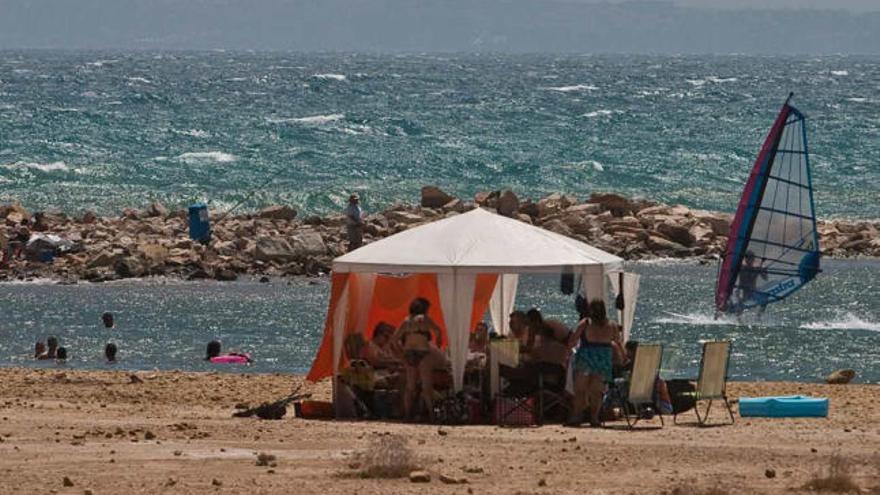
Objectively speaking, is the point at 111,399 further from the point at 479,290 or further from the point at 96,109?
the point at 96,109

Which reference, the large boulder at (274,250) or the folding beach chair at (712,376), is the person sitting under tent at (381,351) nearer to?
the folding beach chair at (712,376)

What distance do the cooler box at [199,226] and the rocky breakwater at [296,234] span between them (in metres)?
0.22

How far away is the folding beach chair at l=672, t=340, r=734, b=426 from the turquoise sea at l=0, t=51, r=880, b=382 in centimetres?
170

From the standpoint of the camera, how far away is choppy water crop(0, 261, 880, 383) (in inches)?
997

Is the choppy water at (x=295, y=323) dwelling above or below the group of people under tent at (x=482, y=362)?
below

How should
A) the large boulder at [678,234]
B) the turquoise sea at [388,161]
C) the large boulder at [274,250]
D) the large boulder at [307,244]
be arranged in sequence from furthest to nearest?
1. the large boulder at [678,234]
2. the large boulder at [307,244]
3. the large boulder at [274,250]
4. the turquoise sea at [388,161]

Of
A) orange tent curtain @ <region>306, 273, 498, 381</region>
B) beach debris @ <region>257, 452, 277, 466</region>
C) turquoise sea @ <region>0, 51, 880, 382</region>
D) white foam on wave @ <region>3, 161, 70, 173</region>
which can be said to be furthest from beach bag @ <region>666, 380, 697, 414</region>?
white foam on wave @ <region>3, 161, 70, 173</region>

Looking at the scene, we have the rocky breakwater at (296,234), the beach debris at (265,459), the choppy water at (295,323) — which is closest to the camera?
the beach debris at (265,459)

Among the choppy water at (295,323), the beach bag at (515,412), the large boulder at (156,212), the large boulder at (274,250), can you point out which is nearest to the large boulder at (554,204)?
the choppy water at (295,323)

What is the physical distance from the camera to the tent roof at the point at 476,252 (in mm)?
18375

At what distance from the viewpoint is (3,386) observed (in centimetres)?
2117

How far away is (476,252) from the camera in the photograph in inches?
731

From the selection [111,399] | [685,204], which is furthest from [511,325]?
[685,204]

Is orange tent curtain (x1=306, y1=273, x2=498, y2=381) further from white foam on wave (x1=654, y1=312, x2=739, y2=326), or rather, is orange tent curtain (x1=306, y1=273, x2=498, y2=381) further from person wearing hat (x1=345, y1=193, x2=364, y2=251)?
person wearing hat (x1=345, y1=193, x2=364, y2=251)
